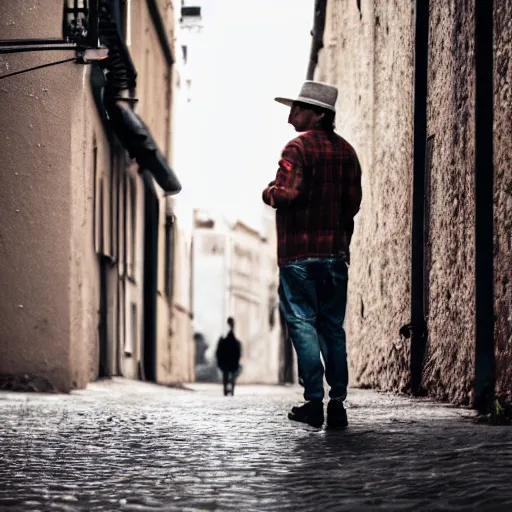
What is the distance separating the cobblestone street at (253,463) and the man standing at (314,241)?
13.7 inches

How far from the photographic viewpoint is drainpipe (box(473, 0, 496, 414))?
6938mm

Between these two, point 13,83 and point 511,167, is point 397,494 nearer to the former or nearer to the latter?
point 511,167

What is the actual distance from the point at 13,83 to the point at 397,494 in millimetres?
8383

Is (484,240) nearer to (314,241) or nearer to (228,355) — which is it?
(314,241)

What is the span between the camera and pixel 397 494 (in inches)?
148

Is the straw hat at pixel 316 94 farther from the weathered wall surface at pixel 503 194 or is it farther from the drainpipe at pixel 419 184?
the drainpipe at pixel 419 184

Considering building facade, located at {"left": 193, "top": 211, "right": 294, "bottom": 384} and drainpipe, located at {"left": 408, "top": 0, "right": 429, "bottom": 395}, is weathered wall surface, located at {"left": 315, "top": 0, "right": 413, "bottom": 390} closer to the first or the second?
drainpipe, located at {"left": 408, "top": 0, "right": 429, "bottom": 395}

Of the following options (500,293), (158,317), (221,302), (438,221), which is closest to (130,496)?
(500,293)

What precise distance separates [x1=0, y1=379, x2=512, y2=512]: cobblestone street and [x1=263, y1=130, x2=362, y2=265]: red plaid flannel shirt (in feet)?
3.07

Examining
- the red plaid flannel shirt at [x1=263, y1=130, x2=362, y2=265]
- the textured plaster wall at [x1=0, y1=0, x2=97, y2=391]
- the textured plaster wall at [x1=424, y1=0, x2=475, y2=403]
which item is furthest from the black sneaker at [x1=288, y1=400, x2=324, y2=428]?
the textured plaster wall at [x1=0, y1=0, x2=97, y2=391]

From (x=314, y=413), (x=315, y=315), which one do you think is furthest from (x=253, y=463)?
(x=315, y=315)

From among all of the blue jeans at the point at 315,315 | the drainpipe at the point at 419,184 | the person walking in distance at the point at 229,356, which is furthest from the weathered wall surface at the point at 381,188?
the person walking in distance at the point at 229,356

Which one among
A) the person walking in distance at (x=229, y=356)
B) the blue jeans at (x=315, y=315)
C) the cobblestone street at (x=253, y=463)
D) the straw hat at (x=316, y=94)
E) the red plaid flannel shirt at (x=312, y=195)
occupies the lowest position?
the person walking in distance at (x=229, y=356)

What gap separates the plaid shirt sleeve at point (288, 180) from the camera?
20.3 ft
